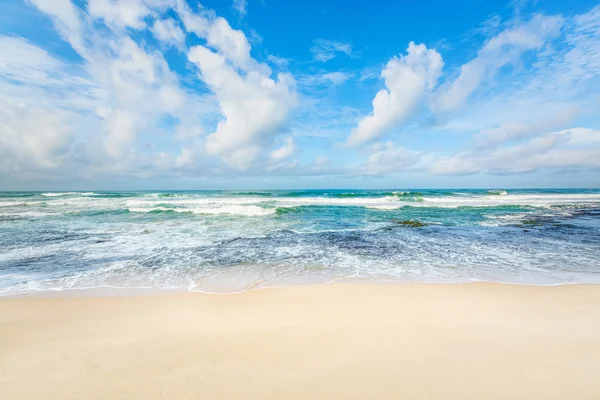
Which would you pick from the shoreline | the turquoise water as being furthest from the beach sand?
the turquoise water

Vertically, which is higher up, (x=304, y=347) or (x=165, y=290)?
(x=304, y=347)

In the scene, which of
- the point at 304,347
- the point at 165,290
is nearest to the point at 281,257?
the point at 165,290

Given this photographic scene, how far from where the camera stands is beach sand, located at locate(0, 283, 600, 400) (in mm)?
2484

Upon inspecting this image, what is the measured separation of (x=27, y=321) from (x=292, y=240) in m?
7.20

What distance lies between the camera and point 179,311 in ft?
13.8

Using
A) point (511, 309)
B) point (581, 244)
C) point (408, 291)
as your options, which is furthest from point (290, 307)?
point (581, 244)

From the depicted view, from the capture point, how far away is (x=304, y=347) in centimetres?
310

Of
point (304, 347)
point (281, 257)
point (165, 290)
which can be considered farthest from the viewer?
point (281, 257)

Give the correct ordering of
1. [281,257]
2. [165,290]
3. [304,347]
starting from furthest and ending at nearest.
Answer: [281,257] < [165,290] < [304,347]

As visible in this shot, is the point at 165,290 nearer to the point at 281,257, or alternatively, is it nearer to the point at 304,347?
the point at 281,257

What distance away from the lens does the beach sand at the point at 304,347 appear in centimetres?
248

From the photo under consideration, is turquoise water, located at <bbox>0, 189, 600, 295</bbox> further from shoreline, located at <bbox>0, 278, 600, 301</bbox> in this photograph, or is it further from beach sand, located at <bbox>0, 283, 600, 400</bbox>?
beach sand, located at <bbox>0, 283, 600, 400</bbox>

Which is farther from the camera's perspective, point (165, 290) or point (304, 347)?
point (165, 290)

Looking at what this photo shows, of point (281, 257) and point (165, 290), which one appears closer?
point (165, 290)
